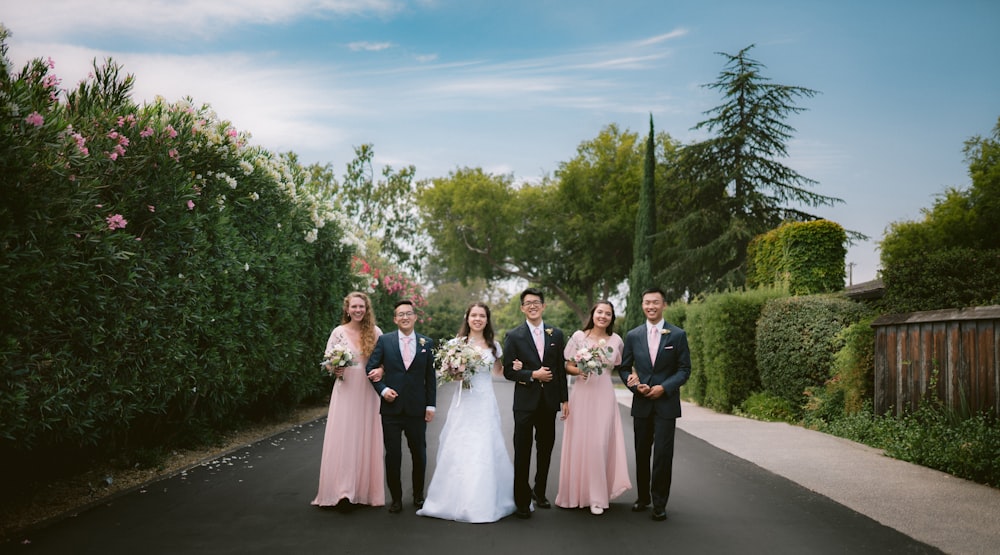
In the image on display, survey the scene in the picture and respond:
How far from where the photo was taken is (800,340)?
15.2 m

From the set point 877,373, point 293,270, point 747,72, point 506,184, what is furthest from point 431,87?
point 506,184

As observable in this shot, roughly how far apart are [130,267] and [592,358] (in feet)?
14.6

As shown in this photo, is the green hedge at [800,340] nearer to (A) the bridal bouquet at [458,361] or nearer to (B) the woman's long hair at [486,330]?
(B) the woman's long hair at [486,330]

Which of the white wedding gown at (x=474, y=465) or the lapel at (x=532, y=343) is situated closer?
the white wedding gown at (x=474, y=465)

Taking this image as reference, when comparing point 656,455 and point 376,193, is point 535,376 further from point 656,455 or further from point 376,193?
point 376,193

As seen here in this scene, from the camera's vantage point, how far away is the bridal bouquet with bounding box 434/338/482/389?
7.17 m

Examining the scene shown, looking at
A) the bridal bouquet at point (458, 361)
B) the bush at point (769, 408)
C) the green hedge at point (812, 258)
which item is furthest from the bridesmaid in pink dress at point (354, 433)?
the green hedge at point (812, 258)

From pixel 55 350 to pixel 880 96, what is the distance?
19.7 metres

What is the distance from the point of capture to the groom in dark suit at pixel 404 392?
23.9 ft

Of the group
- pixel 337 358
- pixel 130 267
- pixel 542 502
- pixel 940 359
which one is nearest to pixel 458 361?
pixel 337 358

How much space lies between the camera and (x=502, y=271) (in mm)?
53000

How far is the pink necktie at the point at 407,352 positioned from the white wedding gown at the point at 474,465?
0.58 metres

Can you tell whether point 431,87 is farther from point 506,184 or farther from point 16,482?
point 506,184

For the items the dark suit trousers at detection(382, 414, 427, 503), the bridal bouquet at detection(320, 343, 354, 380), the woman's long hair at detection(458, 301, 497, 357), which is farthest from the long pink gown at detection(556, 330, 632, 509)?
the bridal bouquet at detection(320, 343, 354, 380)
